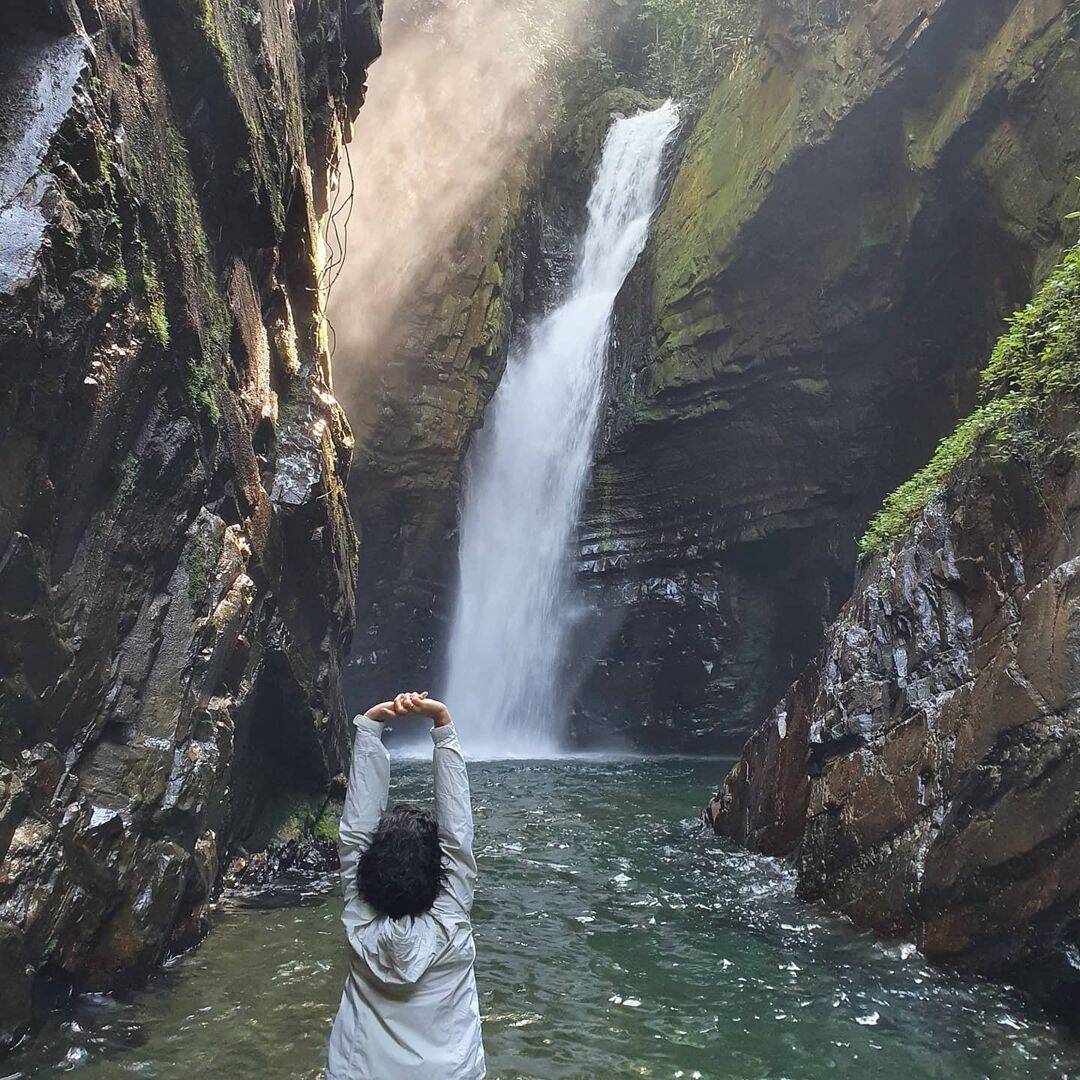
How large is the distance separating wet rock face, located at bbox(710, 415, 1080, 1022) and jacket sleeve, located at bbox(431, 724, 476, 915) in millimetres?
3755

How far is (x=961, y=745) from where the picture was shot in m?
5.84

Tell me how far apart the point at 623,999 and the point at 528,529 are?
1589cm

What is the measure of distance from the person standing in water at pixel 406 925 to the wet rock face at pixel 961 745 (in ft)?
12.4

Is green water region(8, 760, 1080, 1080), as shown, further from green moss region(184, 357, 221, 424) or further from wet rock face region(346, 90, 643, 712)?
wet rock face region(346, 90, 643, 712)

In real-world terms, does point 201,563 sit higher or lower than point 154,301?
lower

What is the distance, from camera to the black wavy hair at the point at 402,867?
253cm

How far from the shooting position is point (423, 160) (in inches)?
821

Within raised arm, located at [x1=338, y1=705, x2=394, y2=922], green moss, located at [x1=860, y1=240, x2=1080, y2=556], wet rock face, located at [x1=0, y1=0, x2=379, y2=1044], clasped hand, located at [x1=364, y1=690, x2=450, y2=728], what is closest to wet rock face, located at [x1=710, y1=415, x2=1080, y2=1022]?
green moss, located at [x1=860, y1=240, x2=1080, y2=556]

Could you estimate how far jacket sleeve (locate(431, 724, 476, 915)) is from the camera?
262 centimetres

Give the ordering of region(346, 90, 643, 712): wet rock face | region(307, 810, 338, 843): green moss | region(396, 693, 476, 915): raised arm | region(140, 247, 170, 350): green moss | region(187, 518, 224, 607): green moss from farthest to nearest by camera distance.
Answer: region(346, 90, 643, 712): wet rock face < region(307, 810, 338, 843): green moss < region(187, 518, 224, 607): green moss < region(140, 247, 170, 350): green moss < region(396, 693, 476, 915): raised arm

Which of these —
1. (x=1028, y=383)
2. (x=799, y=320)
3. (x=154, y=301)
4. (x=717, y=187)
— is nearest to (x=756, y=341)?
(x=799, y=320)

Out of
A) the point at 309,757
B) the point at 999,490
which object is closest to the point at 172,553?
the point at 309,757

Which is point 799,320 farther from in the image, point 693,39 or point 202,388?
point 202,388

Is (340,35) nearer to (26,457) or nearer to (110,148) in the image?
(110,148)
